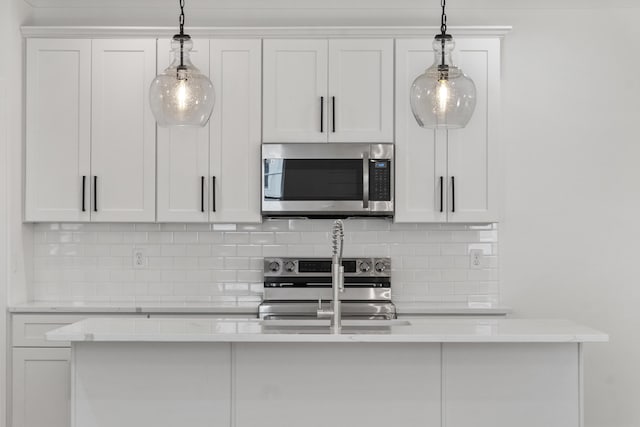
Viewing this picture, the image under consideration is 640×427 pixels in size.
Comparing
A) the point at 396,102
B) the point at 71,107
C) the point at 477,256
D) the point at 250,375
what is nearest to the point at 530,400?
the point at 250,375

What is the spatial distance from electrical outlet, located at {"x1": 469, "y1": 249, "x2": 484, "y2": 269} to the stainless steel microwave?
0.70m

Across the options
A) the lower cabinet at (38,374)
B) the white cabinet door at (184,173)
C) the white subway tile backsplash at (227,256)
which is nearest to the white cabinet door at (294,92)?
the white cabinet door at (184,173)

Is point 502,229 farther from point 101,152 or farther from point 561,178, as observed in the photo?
point 101,152

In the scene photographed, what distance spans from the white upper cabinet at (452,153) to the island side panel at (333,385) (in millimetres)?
1556

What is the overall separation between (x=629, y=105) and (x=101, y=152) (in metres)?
3.44

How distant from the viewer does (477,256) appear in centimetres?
456

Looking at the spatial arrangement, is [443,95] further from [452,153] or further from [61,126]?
[61,126]

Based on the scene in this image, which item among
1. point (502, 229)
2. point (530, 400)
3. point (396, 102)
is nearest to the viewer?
point (530, 400)

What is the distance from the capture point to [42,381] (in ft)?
13.5

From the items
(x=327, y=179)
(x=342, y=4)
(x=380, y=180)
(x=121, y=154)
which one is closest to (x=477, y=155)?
Answer: (x=380, y=180)

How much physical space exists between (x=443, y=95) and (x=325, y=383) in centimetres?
128

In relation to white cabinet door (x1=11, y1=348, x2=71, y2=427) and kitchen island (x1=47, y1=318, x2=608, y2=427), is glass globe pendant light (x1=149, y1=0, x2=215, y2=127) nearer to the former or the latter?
kitchen island (x1=47, y1=318, x2=608, y2=427)

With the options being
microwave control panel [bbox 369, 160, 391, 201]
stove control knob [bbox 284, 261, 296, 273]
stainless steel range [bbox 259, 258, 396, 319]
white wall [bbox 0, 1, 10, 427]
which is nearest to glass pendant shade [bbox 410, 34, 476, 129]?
microwave control panel [bbox 369, 160, 391, 201]

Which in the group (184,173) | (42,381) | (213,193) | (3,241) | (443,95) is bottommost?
(42,381)
